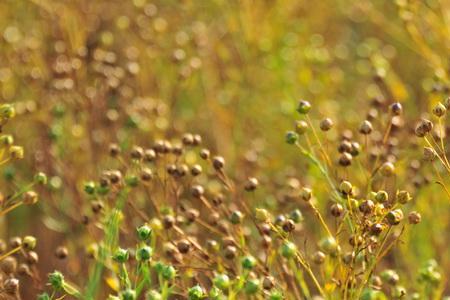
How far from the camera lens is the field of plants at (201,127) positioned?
2859 millimetres

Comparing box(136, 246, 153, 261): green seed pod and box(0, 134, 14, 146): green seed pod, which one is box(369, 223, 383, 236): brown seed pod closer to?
box(136, 246, 153, 261): green seed pod

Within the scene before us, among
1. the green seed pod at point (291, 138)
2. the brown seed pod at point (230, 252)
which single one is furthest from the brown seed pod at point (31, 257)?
the green seed pod at point (291, 138)

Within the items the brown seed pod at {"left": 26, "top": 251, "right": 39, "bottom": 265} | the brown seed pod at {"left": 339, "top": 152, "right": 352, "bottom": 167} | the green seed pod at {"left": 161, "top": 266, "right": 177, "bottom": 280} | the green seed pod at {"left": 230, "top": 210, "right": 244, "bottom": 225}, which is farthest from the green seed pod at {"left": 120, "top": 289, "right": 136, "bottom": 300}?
the brown seed pod at {"left": 339, "top": 152, "right": 352, "bottom": 167}

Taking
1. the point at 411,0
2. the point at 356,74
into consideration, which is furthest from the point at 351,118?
the point at 356,74

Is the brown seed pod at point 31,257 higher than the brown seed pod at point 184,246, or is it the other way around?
the brown seed pod at point 184,246

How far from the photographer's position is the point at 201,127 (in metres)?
4.34

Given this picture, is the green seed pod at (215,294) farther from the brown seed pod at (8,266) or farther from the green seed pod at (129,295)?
the brown seed pod at (8,266)

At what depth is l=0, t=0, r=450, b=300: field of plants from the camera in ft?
9.38

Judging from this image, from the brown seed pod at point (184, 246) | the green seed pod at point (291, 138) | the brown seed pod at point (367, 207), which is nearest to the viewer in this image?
the brown seed pod at point (367, 207)

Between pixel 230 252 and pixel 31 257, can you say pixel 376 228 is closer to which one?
pixel 230 252

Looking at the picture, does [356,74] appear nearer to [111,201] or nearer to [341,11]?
[341,11]

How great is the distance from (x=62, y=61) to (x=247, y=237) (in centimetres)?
144

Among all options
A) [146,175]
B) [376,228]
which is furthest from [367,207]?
[146,175]

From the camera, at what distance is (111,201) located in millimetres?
3021
